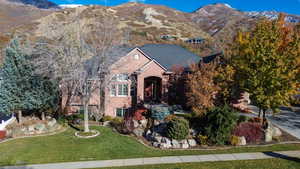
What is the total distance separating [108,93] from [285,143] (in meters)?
16.9

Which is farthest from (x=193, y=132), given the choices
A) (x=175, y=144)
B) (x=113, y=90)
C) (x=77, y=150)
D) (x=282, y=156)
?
(x=113, y=90)

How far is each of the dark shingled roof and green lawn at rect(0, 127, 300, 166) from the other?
452 inches

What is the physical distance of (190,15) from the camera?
584ft

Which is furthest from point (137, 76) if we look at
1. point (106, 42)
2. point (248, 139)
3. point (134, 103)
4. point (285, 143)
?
point (285, 143)

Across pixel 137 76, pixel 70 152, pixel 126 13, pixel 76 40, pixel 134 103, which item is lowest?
pixel 70 152

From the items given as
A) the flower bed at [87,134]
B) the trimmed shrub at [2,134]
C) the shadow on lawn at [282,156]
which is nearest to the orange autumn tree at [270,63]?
the shadow on lawn at [282,156]

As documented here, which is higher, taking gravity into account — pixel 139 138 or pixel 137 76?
pixel 137 76

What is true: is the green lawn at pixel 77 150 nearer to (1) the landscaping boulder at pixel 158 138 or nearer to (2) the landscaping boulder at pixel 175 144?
(2) the landscaping boulder at pixel 175 144

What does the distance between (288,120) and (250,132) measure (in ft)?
24.7

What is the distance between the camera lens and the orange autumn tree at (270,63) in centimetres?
1516

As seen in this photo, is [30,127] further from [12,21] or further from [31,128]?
[12,21]

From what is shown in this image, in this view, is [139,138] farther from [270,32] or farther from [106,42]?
[270,32]

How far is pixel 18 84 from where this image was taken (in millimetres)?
19031

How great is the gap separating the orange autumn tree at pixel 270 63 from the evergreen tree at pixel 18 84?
57.7 feet
